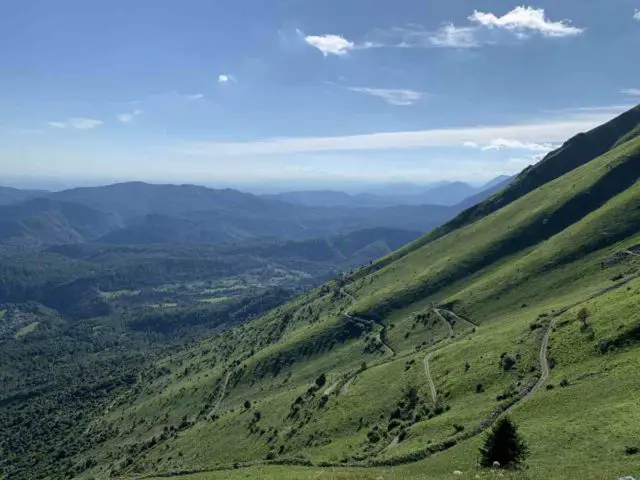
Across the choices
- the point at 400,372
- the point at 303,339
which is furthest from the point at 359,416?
the point at 303,339

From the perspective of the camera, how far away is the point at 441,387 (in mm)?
95750

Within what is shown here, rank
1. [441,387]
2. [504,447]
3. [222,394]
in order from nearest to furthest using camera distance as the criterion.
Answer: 1. [504,447]
2. [441,387]
3. [222,394]

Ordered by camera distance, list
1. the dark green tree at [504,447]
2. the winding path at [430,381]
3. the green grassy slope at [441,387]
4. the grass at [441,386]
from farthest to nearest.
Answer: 1. the winding path at [430,381]
2. the green grassy slope at [441,387]
3. the grass at [441,386]
4. the dark green tree at [504,447]

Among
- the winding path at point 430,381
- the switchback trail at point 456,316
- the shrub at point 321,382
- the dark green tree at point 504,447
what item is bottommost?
the shrub at point 321,382

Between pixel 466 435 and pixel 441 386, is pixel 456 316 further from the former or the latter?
pixel 466 435

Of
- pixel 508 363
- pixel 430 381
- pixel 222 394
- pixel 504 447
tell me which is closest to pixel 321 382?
pixel 430 381

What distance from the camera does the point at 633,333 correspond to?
78688 mm

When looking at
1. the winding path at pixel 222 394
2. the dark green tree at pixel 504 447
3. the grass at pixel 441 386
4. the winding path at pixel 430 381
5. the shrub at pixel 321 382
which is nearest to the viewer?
the dark green tree at pixel 504 447

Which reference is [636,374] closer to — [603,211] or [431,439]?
[431,439]

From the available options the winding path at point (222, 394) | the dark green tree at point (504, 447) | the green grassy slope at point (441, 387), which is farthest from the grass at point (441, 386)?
the dark green tree at point (504, 447)

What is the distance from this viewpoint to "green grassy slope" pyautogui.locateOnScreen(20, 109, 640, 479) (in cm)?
6325

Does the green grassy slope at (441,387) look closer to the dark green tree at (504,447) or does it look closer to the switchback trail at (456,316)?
the switchback trail at (456,316)

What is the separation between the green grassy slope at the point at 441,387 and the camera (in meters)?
63.2

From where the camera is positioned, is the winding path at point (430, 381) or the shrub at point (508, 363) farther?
the winding path at point (430, 381)
